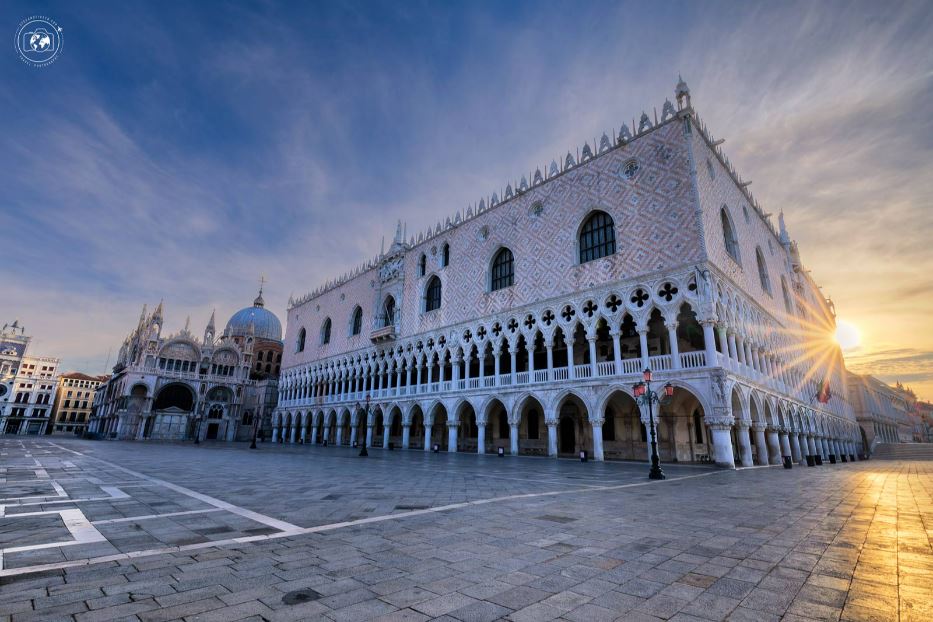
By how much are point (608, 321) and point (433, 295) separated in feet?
51.5

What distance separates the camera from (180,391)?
4831cm

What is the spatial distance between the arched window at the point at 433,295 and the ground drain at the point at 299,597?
29.2 metres

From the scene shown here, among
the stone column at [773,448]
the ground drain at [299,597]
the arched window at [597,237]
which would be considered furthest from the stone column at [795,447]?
the ground drain at [299,597]

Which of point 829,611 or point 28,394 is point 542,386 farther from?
point 28,394

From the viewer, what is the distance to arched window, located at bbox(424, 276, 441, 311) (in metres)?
32.8

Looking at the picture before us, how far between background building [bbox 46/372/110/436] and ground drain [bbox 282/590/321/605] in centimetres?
9347

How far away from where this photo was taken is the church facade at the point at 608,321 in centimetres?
1920

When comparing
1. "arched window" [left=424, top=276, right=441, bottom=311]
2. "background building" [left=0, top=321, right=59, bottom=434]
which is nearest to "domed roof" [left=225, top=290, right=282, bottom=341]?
"background building" [left=0, top=321, right=59, bottom=434]

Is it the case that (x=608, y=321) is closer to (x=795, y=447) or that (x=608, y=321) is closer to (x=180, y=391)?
(x=795, y=447)

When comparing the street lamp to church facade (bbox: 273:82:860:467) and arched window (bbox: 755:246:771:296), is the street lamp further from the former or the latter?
arched window (bbox: 755:246:771:296)

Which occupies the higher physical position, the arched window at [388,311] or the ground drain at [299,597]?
the arched window at [388,311]

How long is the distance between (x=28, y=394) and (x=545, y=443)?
8719cm

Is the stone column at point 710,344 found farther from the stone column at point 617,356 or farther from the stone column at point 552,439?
the stone column at point 552,439

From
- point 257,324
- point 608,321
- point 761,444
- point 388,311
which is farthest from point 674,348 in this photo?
point 257,324
